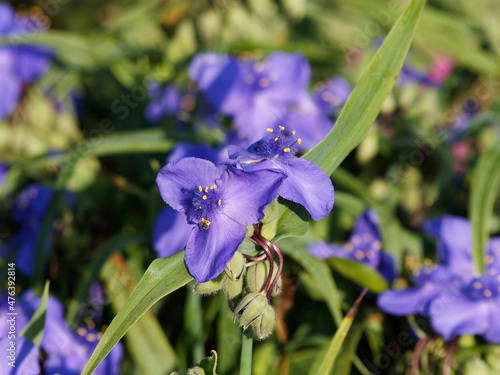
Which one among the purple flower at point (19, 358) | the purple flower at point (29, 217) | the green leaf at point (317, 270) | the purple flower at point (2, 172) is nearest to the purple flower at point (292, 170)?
the green leaf at point (317, 270)

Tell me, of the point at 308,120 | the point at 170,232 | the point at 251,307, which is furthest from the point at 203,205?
the point at 308,120

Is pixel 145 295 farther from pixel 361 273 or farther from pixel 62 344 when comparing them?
pixel 361 273

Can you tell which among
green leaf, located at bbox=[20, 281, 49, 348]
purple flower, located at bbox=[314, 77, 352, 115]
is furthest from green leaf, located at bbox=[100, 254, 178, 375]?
purple flower, located at bbox=[314, 77, 352, 115]

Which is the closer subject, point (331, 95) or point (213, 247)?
point (213, 247)

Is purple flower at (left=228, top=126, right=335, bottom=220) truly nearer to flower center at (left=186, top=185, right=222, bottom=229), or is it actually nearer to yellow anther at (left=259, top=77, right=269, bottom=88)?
flower center at (left=186, top=185, right=222, bottom=229)

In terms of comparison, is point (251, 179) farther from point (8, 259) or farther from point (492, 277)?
point (8, 259)

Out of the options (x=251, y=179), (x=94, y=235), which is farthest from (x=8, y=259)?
(x=251, y=179)
